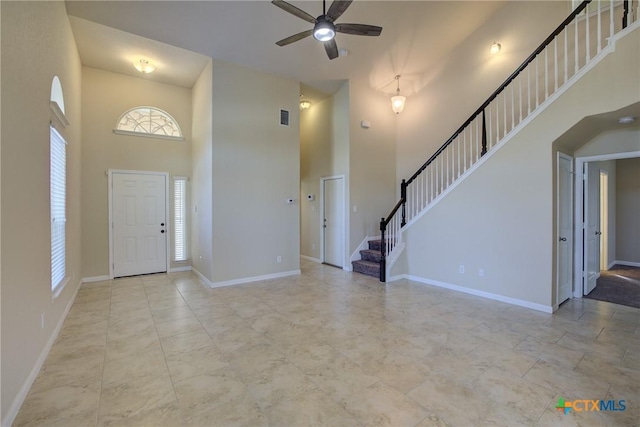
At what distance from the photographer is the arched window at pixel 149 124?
571 cm

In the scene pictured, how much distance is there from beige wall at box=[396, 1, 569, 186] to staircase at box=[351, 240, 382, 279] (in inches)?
72.8

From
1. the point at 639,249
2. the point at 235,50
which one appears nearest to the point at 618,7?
the point at 639,249

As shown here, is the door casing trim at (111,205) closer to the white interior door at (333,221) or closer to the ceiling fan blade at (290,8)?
the white interior door at (333,221)

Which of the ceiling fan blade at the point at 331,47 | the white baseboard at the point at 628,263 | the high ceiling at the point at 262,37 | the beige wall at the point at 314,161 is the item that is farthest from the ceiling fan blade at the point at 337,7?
the white baseboard at the point at 628,263

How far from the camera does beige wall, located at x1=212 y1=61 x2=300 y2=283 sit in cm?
512

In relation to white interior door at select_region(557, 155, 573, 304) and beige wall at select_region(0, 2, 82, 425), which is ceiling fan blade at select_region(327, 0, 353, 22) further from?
white interior door at select_region(557, 155, 573, 304)

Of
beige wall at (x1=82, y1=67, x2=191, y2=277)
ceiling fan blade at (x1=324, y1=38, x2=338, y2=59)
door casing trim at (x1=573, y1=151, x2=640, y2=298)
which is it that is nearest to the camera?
ceiling fan blade at (x1=324, y1=38, x2=338, y2=59)

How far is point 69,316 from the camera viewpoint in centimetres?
377

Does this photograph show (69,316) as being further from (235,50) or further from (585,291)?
(585,291)

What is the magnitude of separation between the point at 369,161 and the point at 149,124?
15.5 feet

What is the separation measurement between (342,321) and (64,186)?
4116 mm

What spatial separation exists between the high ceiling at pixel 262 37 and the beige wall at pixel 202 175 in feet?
1.46

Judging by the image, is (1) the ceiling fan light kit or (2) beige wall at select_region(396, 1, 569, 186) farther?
(2) beige wall at select_region(396, 1, 569, 186)

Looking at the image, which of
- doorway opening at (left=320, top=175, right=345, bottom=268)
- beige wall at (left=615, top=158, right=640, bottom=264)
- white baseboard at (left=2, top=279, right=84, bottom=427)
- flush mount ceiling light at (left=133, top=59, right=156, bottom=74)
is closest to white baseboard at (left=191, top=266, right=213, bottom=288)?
white baseboard at (left=2, top=279, right=84, bottom=427)
